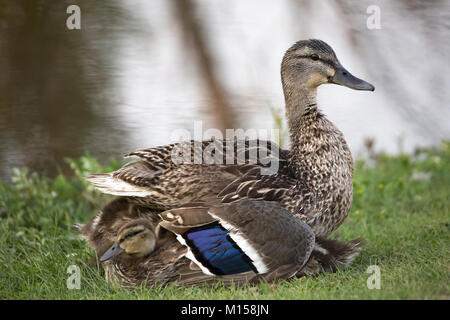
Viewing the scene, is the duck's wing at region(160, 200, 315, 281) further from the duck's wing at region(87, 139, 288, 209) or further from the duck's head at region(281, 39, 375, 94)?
the duck's head at region(281, 39, 375, 94)

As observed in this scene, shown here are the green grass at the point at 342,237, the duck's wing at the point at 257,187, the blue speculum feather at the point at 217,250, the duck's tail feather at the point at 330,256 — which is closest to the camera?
the green grass at the point at 342,237

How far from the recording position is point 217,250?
12.2 ft

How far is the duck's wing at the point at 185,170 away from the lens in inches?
160

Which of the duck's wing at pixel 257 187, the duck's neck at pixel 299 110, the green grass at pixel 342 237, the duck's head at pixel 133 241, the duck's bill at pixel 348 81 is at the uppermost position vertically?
the duck's bill at pixel 348 81

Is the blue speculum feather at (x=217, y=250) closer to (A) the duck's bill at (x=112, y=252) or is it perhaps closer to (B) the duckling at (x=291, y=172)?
(B) the duckling at (x=291, y=172)

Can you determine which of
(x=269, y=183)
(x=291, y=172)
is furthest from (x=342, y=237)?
(x=269, y=183)

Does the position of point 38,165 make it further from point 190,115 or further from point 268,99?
point 268,99

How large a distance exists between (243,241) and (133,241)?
667 millimetres

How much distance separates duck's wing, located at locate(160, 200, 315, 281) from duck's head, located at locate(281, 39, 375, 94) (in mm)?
1203

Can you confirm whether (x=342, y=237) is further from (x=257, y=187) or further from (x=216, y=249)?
(x=216, y=249)

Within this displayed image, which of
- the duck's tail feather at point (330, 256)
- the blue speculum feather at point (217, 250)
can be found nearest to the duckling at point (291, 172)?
the duck's tail feather at point (330, 256)

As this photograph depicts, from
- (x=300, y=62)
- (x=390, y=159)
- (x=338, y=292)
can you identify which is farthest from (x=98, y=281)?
(x=390, y=159)

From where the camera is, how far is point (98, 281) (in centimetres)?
393
